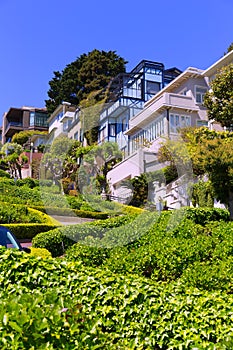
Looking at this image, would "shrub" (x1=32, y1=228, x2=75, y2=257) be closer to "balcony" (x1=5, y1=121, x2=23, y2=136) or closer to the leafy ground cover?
the leafy ground cover

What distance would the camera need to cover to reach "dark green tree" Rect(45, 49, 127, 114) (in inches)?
2295

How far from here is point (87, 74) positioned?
199ft

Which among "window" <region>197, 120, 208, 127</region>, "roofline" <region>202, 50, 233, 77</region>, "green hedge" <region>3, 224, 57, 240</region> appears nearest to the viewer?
"green hedge" <region>3, 224, 57, 240</region>

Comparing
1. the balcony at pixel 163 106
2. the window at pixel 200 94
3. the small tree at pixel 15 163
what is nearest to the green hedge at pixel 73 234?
the balcony at pixel 163 106

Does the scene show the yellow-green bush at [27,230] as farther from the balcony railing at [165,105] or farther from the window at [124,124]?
the window at [124,124]

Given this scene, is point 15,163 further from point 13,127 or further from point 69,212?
point 13,127

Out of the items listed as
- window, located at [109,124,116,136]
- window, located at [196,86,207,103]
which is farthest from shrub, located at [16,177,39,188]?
window, located at [196,86,207,103]

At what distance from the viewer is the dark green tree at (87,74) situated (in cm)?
5828

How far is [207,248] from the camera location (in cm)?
1072

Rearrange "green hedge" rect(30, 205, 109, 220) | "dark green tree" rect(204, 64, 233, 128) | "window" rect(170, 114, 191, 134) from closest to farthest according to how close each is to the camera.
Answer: "green hedge" rect(30, 205, 109, 220) → "dark green tree" rect(204, 64, 233, 128) → "window" rect(170, 114, 191, 134)

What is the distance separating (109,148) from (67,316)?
24480 mm

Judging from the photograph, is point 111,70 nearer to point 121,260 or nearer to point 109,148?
point 109,148

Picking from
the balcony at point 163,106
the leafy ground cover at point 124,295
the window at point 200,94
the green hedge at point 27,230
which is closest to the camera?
the leafy ground cover at point 124,295

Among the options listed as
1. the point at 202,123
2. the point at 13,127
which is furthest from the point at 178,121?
the point at 13,127
